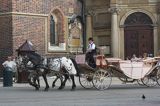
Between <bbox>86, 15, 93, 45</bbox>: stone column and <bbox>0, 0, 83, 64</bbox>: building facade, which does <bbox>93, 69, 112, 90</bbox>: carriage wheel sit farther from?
<bbox>86, 15, 93, 45</bbox>: stone column

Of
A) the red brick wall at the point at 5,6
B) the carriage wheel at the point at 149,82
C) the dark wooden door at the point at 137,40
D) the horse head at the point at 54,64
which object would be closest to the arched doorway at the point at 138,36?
the dark wooden door at the point at 137,40

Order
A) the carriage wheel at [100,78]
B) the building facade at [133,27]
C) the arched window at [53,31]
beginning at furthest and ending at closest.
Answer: the building facade at [133,27] → the arched window at [53,31] → the carriage wheel at [100,78]

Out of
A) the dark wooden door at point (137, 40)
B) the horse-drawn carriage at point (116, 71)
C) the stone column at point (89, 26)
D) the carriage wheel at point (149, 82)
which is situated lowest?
the carriage wheel at point (149, 82)

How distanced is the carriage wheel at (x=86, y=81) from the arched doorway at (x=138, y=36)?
971 centimetres

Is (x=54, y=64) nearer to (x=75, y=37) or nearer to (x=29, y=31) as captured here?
(x=29, y=31)

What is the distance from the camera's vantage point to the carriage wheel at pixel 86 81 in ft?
71.3

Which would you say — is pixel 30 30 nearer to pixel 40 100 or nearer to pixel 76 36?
pixel 76 36

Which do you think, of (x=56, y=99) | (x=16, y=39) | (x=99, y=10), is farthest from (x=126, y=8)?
(x=56, y=99)

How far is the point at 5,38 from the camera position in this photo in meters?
29.5

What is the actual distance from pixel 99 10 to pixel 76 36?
219 centimetres

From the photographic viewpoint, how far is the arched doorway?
32.7 metres

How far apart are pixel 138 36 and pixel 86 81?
1107cm

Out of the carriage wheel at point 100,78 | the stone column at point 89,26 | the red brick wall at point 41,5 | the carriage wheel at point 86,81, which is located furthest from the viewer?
the stone column at point 89,26

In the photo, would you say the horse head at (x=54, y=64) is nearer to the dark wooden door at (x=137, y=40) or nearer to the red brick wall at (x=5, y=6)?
the red brick wall at (x=5, y=6)
